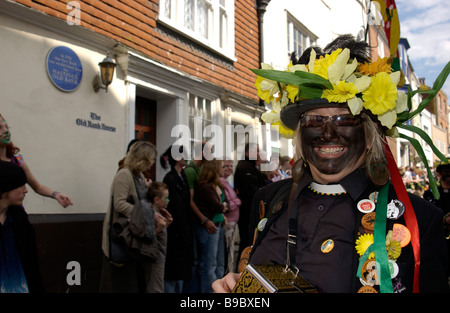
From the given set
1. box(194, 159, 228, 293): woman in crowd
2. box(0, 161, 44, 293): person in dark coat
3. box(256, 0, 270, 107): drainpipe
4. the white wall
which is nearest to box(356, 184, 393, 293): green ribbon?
box(0, 161, 44, 293): person in dark coat

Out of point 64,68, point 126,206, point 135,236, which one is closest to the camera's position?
point 135,236

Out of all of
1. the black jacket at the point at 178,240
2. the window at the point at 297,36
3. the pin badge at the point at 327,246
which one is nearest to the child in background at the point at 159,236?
the black jacket at the point at 178,240

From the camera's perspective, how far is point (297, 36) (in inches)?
468

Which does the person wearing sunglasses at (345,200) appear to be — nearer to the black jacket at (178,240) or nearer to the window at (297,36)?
the black jacket at (178,240)

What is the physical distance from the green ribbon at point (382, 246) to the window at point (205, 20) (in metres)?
6.04

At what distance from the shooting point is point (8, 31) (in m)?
4.48

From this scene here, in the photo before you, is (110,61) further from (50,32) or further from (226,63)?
(226,63)

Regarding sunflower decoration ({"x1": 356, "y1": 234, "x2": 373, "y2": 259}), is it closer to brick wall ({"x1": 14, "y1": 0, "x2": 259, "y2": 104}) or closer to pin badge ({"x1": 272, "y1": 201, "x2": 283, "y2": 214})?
pin badge ({"x1": 272, "y1": 201, "x2": 283, "y2": 214})

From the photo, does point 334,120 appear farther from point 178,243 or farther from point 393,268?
point 178,243

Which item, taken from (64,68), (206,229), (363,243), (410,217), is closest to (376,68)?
(410,217)

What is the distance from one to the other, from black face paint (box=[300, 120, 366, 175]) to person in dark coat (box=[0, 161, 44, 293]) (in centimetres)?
210

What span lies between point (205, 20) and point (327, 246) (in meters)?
7.49

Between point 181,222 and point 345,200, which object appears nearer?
Result: point 345,200

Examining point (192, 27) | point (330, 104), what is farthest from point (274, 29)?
point (330, 104)
